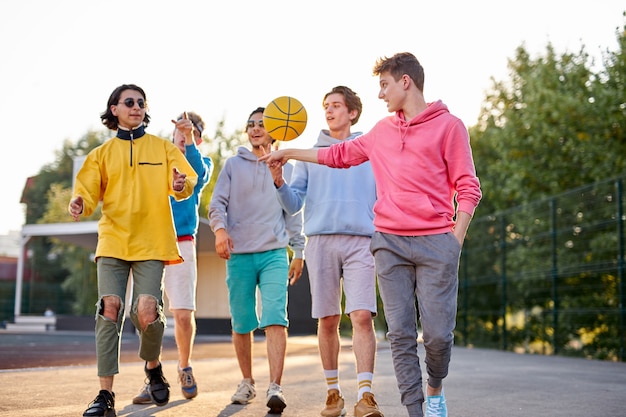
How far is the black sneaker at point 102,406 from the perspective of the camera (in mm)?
4469

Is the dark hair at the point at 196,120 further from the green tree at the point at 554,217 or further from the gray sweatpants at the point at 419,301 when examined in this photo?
the green tree at the point at 554,217

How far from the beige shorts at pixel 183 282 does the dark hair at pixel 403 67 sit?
8.21ft

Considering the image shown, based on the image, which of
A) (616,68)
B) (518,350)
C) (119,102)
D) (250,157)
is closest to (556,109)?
(616,68)

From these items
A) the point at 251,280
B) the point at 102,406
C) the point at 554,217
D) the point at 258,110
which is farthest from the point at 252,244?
the point at 554,217

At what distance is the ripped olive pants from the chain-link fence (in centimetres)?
912

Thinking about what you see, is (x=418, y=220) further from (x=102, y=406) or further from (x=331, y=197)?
(x=102, y=406)

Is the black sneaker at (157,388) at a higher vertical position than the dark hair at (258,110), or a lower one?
lower

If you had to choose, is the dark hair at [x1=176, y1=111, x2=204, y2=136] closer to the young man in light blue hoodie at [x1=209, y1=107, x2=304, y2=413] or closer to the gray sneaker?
the young man in light blue hoodie at [x1=209, y1=107, x2=304, y2=413]

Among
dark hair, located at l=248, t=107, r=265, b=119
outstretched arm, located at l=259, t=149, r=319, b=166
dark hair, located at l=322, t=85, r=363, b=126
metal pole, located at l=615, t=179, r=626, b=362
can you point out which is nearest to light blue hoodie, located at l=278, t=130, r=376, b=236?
dark hair, located at l=322, t=85, r=363, b=126

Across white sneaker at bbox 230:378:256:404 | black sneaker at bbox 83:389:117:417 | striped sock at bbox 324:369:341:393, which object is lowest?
white sneaker at bbox 230:378:256:404

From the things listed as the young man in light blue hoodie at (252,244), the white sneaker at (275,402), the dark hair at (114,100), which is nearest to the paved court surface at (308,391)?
the white sneaker at (275,402)

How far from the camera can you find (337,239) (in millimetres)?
5305

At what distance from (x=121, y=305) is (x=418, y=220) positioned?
6.10ft

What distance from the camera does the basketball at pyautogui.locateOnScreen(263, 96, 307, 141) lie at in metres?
5.45
